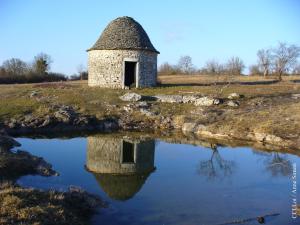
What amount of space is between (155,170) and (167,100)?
45.4 feet

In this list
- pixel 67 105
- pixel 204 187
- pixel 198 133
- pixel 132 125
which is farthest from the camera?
pixel 67 105

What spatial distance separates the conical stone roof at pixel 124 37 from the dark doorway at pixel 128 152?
14565 mm

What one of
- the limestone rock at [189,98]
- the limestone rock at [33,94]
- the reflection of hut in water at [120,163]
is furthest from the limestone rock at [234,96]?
the limestone rock at [33,94]

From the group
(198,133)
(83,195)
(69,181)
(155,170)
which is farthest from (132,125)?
(83,195)

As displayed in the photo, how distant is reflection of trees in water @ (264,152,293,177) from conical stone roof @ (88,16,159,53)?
60.0ft

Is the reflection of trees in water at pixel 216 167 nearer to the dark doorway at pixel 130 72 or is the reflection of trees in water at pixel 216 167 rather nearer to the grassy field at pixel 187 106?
the grassy field at pixel 187 106

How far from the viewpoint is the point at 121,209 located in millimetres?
11062

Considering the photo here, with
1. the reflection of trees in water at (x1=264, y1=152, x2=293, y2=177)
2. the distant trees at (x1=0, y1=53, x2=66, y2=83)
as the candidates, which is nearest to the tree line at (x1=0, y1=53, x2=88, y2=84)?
the distant trees at (x1=0, y1=53, x2=66, y2=83)

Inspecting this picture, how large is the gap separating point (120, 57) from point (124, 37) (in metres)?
2.12

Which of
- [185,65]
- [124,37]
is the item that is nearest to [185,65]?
[185,65]

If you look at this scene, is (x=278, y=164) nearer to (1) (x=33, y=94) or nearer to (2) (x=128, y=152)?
(2) (x=128, y=152)

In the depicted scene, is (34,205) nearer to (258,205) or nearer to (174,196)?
(174,196)

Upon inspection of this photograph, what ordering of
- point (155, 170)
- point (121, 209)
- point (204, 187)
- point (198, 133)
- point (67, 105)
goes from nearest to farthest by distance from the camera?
point (121, 209)
point (204, 187)
point (155, 170)
point (198, 133)
point (67, 105)

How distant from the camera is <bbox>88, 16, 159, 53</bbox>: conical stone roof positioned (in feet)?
111
